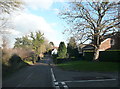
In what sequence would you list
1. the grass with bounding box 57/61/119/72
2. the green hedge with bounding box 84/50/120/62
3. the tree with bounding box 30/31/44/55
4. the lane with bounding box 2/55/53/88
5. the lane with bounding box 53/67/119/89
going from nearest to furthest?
the lane with bounding box 53/67/119/89, the lane with bounding box 2/55/53/88, the grass with bounding box 57/61/119/72, the green hedge with bounding box 84/50/120/62, the tree with bounding box 30/31/44/55

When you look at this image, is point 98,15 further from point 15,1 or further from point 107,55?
point 15,1

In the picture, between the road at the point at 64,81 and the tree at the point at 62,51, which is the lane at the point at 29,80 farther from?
the tree at the point at 62,51

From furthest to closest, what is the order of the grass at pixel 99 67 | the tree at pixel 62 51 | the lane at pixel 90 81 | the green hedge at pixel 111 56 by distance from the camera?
the tree at pixel 62 51 → the green hedge at pixel 111 56 → the grass at pixel 99 67 → the lane at pixel 90 81

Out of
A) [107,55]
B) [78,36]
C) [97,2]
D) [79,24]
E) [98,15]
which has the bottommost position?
[107,55]

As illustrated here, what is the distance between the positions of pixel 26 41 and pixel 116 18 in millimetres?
52074

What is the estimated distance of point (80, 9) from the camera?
24984mm

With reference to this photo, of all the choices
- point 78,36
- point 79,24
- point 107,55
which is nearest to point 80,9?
point 79,24

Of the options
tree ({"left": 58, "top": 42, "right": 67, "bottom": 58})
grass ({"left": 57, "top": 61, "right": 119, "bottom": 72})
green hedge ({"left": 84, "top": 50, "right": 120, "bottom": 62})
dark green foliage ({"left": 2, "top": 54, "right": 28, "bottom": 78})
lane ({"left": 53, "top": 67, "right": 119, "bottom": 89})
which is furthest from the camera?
tree ({"left": 58, "top": 42, "right": 67, "bottom": 58})

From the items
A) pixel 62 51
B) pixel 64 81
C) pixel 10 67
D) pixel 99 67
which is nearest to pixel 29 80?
pixel 64 81

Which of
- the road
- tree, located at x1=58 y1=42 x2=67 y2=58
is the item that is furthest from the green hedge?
tree, located at x1=58 y1=42 x2=67 y2=58

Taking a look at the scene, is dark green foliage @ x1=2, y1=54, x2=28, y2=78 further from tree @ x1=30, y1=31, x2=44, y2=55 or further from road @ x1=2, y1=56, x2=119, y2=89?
tree @ x1=30, y1=31, x2=44, y2=55

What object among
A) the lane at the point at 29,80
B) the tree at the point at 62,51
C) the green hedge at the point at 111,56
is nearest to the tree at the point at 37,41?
the tree at the point at 62,51

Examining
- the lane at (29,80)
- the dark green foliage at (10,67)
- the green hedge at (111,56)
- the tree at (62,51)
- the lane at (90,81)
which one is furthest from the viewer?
→ the tree at (62,51)

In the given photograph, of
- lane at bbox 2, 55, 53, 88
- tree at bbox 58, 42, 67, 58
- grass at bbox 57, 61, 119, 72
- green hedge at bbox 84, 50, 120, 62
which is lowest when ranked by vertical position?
lane at bbox 2, 55, 53, 88
